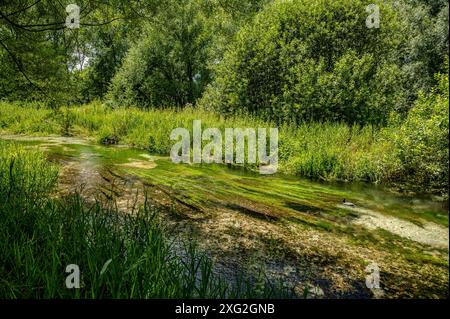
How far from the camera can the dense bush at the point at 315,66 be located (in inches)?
408

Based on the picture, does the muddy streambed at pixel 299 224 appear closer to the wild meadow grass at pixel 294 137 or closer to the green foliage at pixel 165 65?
the wild meadow grass at pixel 294 137

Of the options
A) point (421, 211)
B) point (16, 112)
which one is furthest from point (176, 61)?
point (421, 211)

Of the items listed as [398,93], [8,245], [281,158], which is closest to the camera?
[8,245]

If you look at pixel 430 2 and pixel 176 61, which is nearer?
pixel 430 2

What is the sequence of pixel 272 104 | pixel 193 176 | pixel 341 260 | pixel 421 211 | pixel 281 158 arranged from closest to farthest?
1. pixel 341 260
2. pixel 421 211
3. pixel 193 176
4. pixel 281 158
5. pixel 272 104

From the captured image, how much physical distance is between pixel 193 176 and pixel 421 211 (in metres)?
3.83

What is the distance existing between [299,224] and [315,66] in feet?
24.6

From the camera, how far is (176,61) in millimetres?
20141

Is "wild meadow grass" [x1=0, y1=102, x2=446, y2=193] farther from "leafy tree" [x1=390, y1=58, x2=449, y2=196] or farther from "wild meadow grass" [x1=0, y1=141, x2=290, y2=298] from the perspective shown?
"wild meadow grass" [x1=0, y1=141, x2=290, y2=298]

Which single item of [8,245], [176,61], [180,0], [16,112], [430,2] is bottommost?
[8,245]

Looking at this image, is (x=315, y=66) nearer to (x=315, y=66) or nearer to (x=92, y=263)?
(x=315, y=66)

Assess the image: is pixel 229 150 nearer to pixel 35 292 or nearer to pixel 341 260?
pixel 341 260

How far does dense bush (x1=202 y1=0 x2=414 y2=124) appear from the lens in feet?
34.0

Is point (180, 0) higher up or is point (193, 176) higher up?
point (180, 0)
